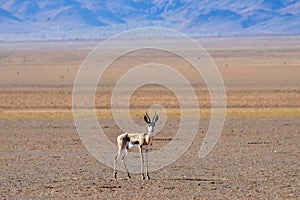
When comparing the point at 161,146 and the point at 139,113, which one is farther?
the point at 139,113

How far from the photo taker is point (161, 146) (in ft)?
73.0

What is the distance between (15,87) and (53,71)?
45.1ft

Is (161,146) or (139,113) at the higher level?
(139,113)

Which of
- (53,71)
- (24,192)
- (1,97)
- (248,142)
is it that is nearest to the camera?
(24,192)

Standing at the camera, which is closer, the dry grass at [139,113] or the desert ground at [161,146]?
the desert ground at [161,146]

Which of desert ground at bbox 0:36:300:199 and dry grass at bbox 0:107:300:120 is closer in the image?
desert ground at bbox 0:36:300:199

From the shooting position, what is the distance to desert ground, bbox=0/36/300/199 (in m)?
14.9

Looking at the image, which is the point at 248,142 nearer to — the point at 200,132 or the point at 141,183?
the point at 200,132

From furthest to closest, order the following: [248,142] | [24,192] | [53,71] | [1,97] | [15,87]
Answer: [53,71]
[15,87]
[1,97]
[248,142]
[24,192]

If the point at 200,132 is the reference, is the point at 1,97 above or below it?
above

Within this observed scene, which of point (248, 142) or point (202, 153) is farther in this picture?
point (248, 142)

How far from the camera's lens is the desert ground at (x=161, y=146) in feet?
48.8

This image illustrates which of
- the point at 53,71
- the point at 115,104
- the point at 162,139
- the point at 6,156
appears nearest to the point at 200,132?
the point at 162,139

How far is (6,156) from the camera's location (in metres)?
20.6
